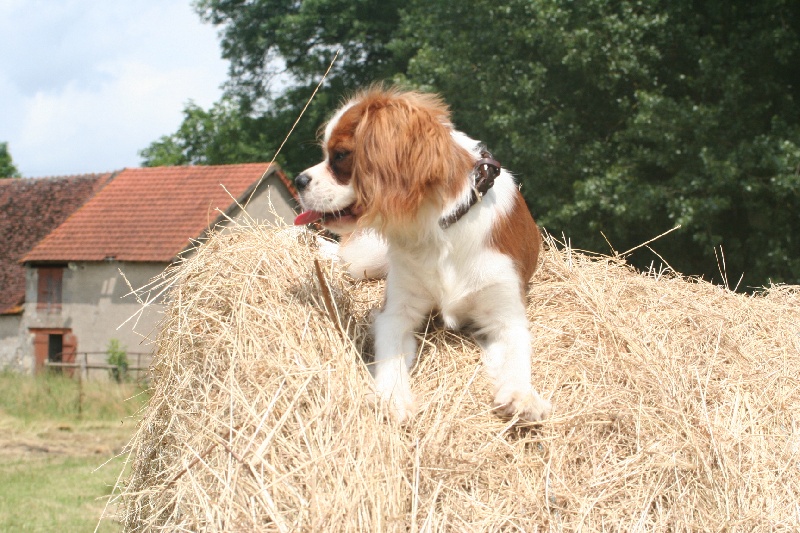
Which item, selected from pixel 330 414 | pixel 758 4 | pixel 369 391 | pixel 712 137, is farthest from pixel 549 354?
pixel 758 4

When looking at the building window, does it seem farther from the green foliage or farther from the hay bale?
the hay bale

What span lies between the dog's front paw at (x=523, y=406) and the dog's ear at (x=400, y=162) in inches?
35.6

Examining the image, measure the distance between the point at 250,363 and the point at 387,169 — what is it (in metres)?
1.00

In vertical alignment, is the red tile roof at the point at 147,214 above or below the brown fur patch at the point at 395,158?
below

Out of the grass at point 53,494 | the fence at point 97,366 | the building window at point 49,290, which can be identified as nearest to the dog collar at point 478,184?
the grass at point 53,494

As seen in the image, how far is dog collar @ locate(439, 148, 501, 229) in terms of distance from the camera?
380cm

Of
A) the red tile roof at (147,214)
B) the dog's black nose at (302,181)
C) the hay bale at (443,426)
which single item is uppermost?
the dog's black nose at (302,181)

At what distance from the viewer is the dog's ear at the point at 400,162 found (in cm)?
360

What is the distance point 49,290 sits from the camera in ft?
85.8

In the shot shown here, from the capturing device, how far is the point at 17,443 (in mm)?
13148

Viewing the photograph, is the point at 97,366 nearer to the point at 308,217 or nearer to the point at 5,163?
the point at 308,217

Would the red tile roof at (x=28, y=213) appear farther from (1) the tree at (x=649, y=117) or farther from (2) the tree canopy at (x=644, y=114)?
(1) the tree at (x=649, y=117)

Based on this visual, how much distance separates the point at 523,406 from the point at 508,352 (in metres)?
0.44

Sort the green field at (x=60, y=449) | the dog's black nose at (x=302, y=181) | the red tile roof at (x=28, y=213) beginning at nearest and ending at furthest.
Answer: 1. the dog's black nose at (x=302, y=181)
2. the green field at (x=60, y=449)
3. the red tile roof at (x=28, y=213)
